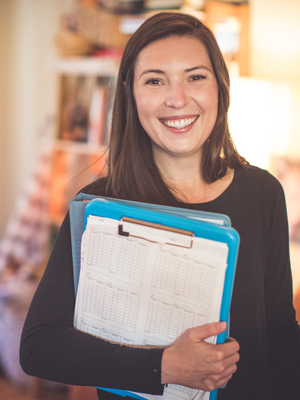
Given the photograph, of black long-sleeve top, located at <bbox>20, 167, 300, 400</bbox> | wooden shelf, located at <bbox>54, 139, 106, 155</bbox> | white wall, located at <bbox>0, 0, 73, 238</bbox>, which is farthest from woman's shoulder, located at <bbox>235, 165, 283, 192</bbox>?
white wall, located at <bbox>0, 0, 73, 238</bbox>

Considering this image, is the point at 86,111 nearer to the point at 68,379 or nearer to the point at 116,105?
the point at 116,105

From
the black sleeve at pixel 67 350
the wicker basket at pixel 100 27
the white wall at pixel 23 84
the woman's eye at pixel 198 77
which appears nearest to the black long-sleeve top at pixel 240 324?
the black sleeve at pixel 67 350

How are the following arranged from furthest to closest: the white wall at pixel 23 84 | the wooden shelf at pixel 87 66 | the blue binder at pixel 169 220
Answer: the white wall at pixel 23 84 < the wooden shelf at pixel 87 66 < the blue binder at pixel 169 220

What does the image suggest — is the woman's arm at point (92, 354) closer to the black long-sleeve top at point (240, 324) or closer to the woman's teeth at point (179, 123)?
the black long-sleeve top at point (240, 324)

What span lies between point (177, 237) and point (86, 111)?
1874mm

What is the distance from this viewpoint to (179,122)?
80 cm

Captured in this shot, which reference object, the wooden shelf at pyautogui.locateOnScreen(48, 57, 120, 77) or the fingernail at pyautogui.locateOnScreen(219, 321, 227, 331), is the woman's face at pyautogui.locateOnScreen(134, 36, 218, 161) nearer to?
the fingernail at pyautogui.locateOnScreen(219, 321, 227, 331)

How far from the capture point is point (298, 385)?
2.69 feet

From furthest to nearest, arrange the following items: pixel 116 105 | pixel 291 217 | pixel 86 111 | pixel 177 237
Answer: pixel 86 111, pixel 291 217, pixel 116 105, pixel 177 237

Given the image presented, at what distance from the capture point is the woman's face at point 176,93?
777mm

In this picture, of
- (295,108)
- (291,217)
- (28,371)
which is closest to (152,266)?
(28,371)

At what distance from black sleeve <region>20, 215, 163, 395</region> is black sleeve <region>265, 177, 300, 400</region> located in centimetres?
30

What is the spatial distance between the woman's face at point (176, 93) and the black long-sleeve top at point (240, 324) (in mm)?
139

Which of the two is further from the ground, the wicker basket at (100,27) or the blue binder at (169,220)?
the wicker basket at (100,27)
